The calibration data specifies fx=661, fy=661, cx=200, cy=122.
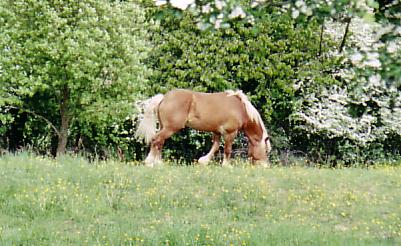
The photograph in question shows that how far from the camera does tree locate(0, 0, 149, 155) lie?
1449 centimetres

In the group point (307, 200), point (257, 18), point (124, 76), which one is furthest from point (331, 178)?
point (257, 18)

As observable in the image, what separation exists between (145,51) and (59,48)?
253cm

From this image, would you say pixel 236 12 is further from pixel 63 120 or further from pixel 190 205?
pixel 63 120

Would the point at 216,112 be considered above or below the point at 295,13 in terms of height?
below

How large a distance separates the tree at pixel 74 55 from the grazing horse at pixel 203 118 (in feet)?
6.60

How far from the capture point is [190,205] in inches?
373

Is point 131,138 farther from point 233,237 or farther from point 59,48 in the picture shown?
point 233,237

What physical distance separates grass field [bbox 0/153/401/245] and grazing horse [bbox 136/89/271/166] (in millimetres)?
1976

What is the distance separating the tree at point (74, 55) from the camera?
14.5 metres

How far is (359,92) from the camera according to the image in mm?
2523

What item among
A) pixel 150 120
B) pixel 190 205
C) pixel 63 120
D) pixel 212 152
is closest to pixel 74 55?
pixel 63 120

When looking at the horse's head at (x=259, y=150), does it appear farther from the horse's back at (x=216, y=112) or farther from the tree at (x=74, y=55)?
the tree at (x=74, y=55)

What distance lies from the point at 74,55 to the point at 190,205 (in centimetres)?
623

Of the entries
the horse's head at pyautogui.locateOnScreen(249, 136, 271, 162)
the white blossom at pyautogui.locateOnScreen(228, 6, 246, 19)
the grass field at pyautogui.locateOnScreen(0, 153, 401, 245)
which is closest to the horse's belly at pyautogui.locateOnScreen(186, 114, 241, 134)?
the horse's head at pyautogui.locateOnScreen(249, 136, 271, 162)
